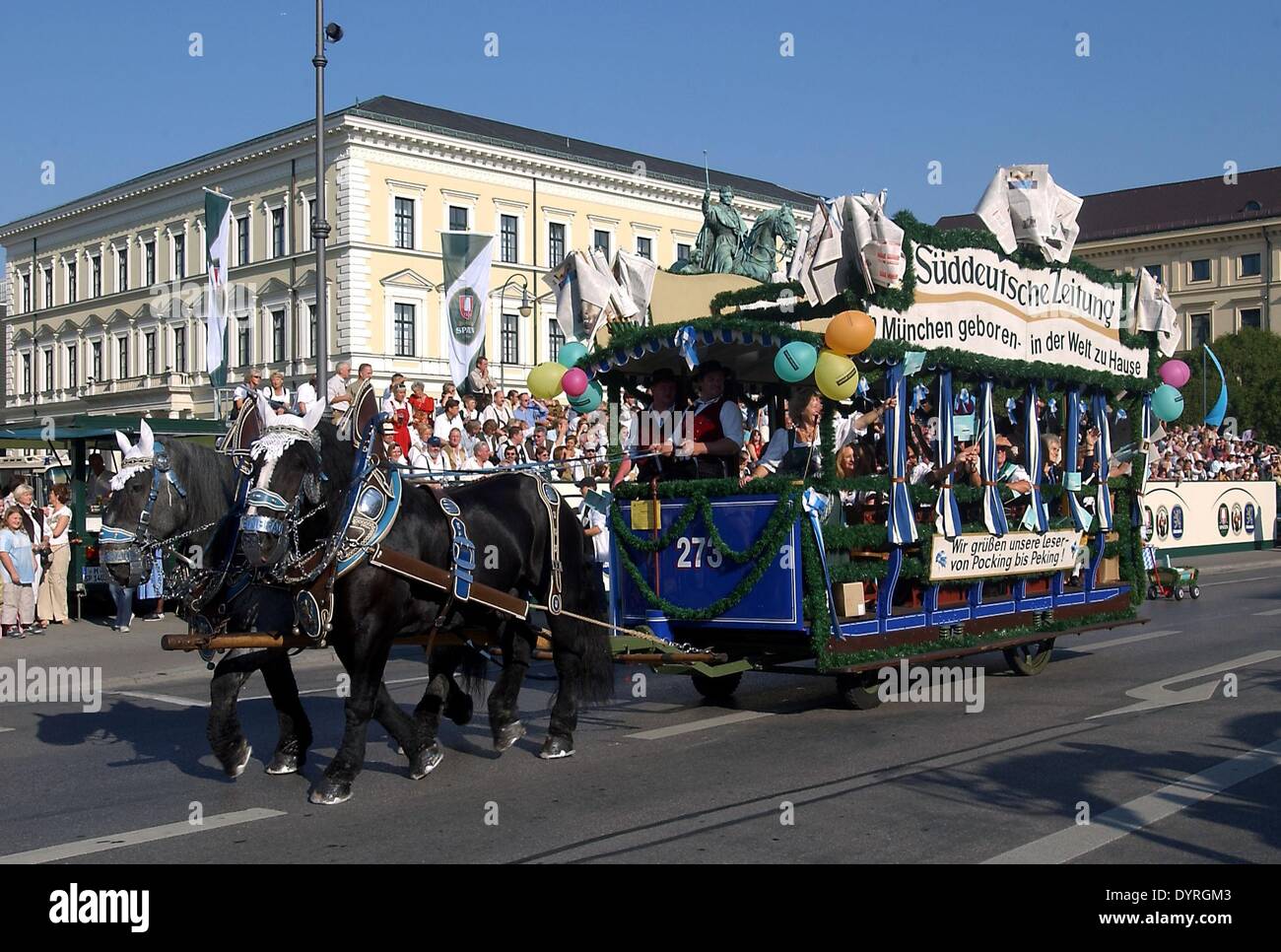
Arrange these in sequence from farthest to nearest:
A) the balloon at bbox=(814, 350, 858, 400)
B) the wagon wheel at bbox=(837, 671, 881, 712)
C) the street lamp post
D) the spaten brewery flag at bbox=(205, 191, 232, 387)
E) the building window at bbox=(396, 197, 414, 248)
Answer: the building window at bbox=(396, 197, 414, 248), the spaten brewery flag at bbox=(205, 191, 232, 387), the street lamp post, the wagon wheel at bbox=(837, 671, 881, 712), the balloon at bbox=(814, 350, 858, 400)

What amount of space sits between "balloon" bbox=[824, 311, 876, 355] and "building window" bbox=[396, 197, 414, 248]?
5073 cm

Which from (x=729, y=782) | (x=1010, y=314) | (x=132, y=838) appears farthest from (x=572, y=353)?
(x=132, y=838)

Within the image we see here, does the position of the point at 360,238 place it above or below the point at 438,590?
above

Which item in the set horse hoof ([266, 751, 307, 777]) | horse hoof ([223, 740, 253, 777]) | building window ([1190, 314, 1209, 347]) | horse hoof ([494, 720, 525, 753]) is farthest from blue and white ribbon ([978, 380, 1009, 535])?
building window ([1190, 314, 1209, 347])

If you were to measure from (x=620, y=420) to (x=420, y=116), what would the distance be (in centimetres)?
5279

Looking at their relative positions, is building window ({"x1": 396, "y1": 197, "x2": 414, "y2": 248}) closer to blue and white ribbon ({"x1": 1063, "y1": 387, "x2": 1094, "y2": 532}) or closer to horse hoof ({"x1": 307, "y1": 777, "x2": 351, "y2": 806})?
blue and white ribbon ({"x1": 1063, "y1": 387, "x2": 1094, "y2": 532})

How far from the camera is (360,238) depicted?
184ft

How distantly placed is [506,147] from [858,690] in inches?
2086

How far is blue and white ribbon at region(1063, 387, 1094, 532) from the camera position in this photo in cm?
1173

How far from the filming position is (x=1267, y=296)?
238 feet

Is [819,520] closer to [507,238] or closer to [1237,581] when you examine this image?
[1237,581]

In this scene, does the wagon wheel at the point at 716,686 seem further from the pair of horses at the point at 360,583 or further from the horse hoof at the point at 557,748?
the horse hoof at the point at 557,748

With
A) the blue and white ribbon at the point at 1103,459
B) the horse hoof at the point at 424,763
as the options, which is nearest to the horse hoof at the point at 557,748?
the horse hoof at the point at 424,763
